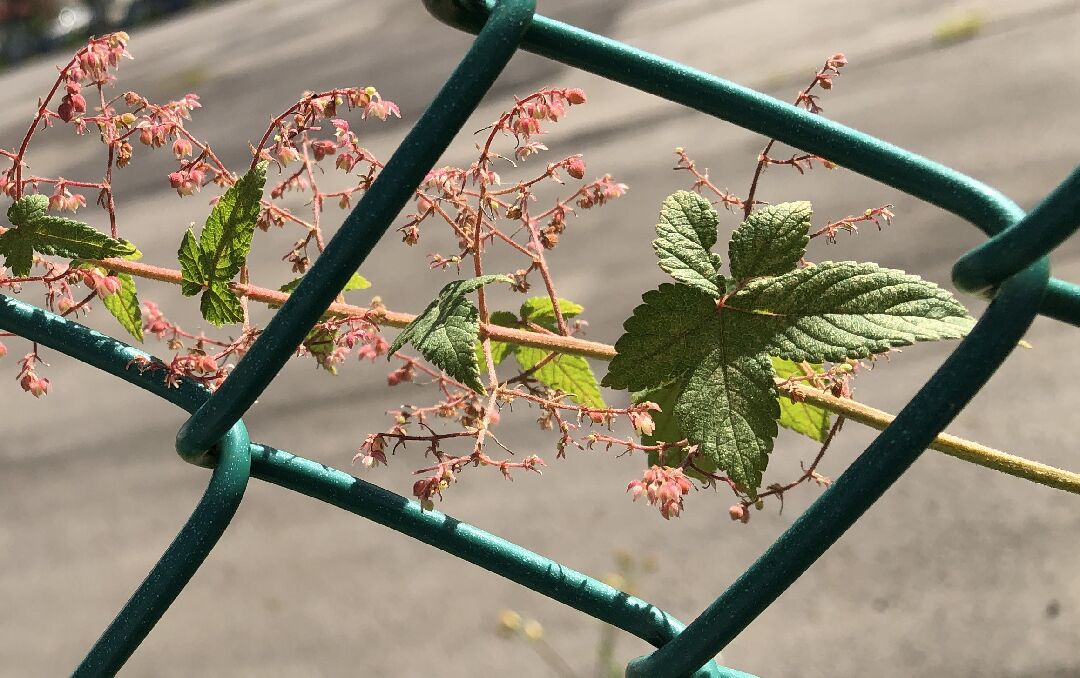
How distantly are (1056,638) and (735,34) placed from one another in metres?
3.54

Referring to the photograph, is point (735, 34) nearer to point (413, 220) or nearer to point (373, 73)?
point (373, 73)

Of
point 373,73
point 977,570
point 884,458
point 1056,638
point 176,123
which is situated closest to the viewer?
point 884,458

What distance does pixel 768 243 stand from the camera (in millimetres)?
391

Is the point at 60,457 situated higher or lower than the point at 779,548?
higher

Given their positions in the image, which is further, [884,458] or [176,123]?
[176,123]

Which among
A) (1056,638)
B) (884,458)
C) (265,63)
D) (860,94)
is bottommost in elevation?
(884,458)

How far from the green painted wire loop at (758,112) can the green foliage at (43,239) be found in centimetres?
20

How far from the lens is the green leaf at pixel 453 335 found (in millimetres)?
394

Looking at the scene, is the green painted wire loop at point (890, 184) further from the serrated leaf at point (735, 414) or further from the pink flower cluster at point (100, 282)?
the pink flower cluster at point (100, 282)

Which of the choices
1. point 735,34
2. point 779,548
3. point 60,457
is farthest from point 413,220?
point 735,34

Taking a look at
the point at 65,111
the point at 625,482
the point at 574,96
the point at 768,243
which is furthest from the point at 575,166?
the point at 625,482

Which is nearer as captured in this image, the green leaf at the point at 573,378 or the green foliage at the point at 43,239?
the green foliage at the point at 43,239

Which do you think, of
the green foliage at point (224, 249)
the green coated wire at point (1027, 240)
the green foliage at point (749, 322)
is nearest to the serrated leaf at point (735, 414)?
the green foliage at point (749, 322)

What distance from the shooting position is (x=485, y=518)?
110 inches
